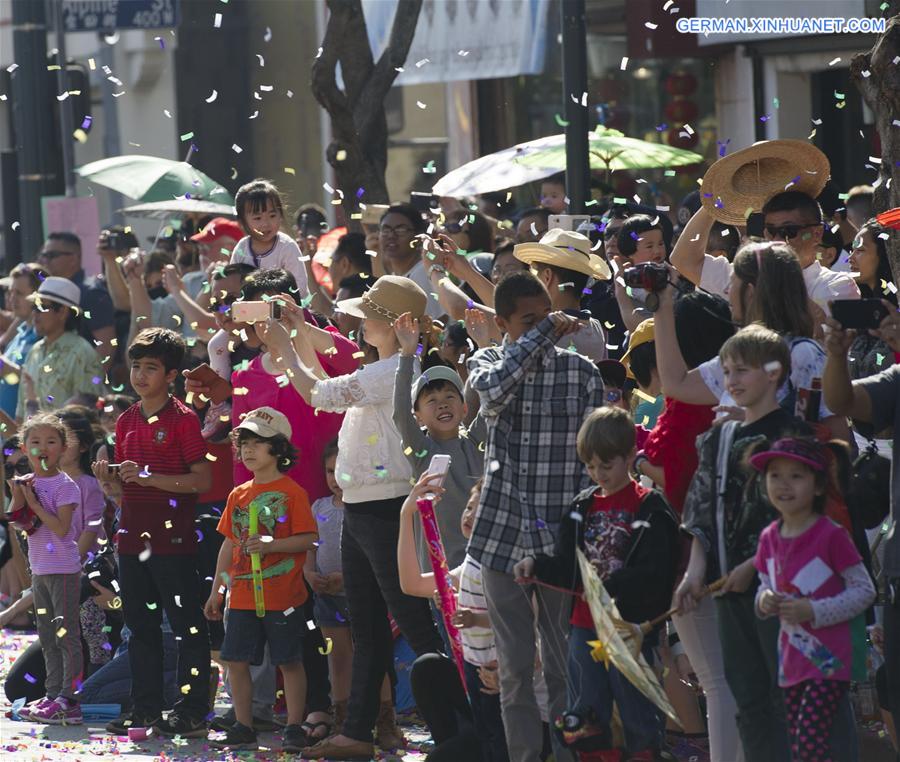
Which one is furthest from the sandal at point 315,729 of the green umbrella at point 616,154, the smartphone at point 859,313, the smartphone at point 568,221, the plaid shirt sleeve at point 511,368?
the green umbrella at point 616,154

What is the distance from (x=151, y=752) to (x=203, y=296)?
367 cm

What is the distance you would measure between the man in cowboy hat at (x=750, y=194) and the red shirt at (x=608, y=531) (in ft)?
4.74

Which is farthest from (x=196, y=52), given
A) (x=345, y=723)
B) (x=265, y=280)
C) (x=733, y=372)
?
(x=733, y=372)

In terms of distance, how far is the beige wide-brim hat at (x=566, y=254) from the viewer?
7.68 meters

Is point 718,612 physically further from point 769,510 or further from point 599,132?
point 599,132

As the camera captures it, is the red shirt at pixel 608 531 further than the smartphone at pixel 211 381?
No

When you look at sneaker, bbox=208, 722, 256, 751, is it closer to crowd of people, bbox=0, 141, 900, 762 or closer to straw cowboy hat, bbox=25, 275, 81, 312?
crowd of people, bbox=0, 141, 900, 762

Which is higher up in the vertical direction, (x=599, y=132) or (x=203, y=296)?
(x=599, y=132)

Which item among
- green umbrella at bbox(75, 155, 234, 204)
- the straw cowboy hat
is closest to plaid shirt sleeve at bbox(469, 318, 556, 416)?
the straw cowboy hat

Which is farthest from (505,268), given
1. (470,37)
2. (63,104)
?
(470,37)

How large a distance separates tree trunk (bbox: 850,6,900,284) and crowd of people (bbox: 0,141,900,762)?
13 centimetres

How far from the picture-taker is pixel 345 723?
299 inches

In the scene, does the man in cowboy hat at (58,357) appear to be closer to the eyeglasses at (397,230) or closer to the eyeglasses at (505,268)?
the eyeglasses at (397,230)

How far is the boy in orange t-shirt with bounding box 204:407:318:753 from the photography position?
782 cm
